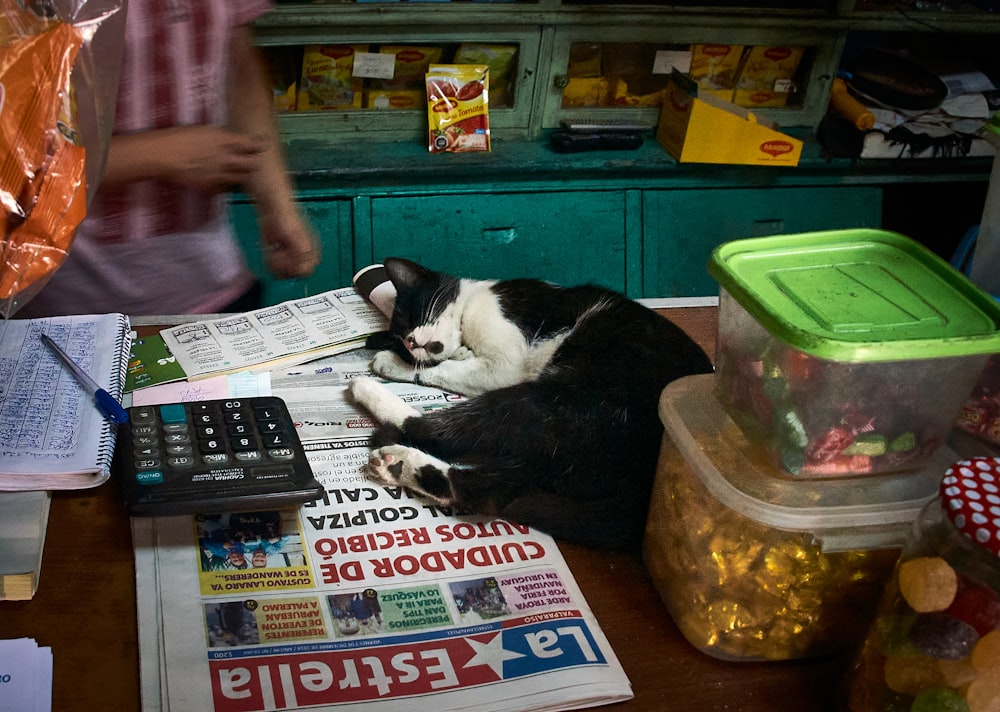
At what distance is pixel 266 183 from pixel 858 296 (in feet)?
2.65

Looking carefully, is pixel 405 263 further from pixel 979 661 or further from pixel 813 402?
pixel 979 661

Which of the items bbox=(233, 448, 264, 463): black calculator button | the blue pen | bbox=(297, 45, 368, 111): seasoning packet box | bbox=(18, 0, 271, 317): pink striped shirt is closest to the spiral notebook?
the blue pen

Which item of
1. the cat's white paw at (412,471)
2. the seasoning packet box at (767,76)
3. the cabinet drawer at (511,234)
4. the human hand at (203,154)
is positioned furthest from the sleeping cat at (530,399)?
the seasoning packet box at (767,76)

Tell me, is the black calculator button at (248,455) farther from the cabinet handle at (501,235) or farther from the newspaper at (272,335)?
the cabinet handle at (501,235)

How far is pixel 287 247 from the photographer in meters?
1.16

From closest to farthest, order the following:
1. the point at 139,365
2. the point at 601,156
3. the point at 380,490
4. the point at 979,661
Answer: the point at 979,661
the point at 380,490
the point at 139,365
the point at 601,156

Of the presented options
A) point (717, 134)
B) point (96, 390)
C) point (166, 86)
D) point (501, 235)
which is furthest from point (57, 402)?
point (717, 134)

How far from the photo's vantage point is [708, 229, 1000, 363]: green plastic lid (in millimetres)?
534

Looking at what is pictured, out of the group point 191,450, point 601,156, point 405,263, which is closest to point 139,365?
point 191,450

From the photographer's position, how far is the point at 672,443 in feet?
2.22

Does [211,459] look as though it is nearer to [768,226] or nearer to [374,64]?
[374,64]

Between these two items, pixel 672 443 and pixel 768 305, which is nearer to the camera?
pixel 768 305

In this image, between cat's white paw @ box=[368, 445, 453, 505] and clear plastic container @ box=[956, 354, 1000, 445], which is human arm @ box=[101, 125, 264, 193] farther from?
clear plastic container @ box=[956, 354, 1000, 445]

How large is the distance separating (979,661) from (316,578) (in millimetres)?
455
